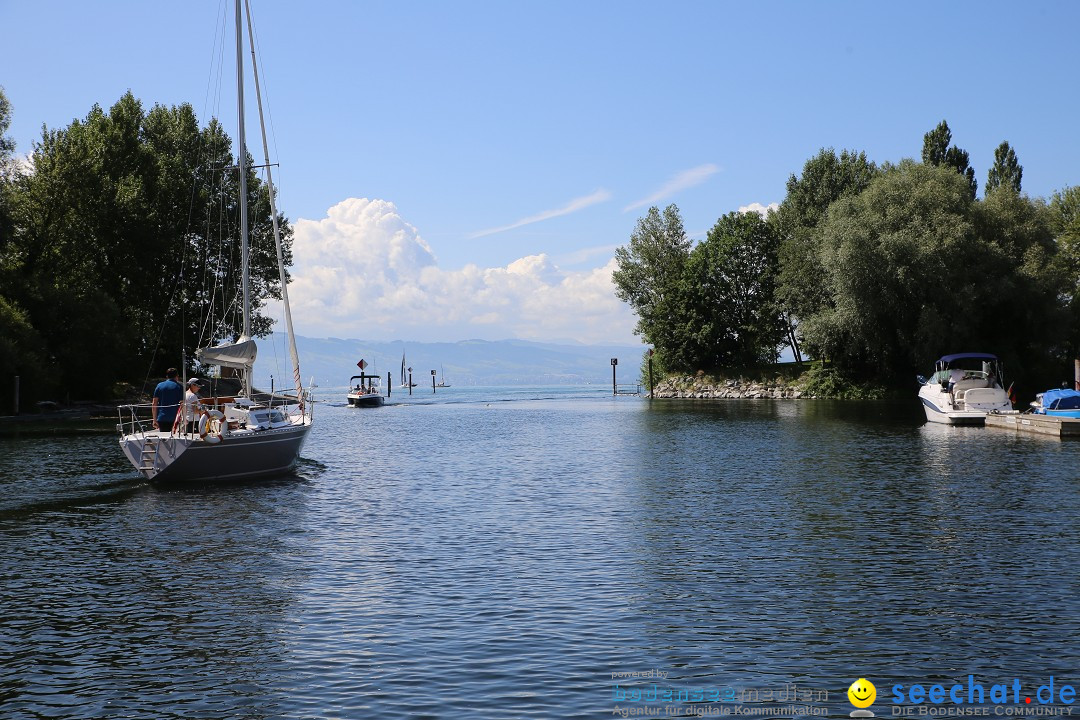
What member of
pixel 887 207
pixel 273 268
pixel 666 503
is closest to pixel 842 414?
pixel 887 207

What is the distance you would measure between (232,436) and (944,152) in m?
79.1

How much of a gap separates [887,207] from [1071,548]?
191 feet

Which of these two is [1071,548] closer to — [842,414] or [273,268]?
[842,414]

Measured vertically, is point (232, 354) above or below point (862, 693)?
above

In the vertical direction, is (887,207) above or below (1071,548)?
above

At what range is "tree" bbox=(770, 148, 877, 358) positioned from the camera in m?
84.0

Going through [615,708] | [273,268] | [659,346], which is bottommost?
[615,708]

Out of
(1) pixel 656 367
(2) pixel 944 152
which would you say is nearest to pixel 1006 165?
(2) pixel 944 152

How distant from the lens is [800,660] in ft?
38.0

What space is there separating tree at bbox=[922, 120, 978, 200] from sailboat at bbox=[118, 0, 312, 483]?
71.4 m

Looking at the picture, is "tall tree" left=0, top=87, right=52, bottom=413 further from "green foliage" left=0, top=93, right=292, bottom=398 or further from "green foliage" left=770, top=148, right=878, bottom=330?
"green foliage" left=770, top=148, right=878, bottom=330

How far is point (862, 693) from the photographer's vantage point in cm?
1027

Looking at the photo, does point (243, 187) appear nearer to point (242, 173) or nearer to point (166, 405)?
point (242, 173)

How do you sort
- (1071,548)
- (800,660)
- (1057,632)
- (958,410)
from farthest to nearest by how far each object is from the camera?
(958,410), (1071,548), (1057,632), (800,660)
